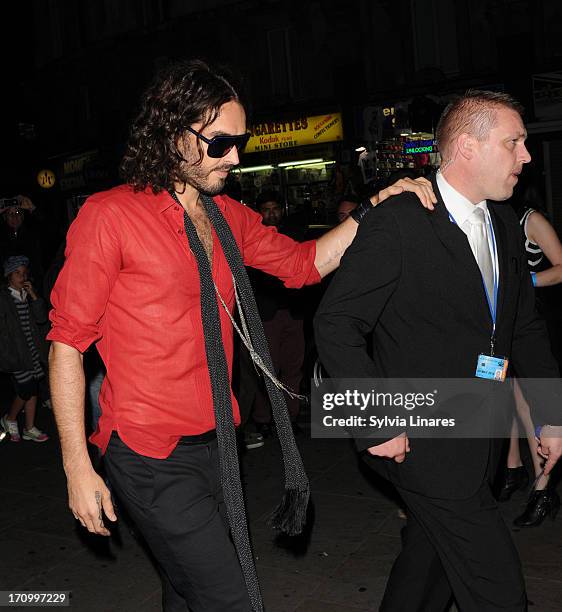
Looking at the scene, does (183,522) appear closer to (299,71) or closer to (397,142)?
(397,142)

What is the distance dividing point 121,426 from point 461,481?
1.17 meters

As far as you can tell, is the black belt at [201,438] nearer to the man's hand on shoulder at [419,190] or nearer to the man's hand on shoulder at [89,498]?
the man's hand on shoulder at [89,498]

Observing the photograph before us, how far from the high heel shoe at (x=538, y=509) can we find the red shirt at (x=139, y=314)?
2.90 metres

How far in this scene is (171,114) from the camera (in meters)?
2.73

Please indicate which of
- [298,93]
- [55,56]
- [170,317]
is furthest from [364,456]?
[55,56]

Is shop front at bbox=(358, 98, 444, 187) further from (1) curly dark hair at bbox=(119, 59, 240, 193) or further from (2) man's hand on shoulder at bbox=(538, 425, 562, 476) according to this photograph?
(1) curly dark hair at bbox=(119, 59, 240, 193)

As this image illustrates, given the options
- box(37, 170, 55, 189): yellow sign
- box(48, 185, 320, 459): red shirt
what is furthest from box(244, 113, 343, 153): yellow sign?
box(48, 185, 320, 459): red shirt

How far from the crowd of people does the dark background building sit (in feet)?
25.6

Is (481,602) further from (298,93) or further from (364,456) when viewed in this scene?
(298,93)

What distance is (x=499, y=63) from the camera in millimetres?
16656

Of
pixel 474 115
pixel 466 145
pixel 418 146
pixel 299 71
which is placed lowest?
pixel 466 145

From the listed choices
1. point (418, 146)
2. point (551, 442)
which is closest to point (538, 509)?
point (551, 442)

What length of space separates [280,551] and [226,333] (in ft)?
7.90

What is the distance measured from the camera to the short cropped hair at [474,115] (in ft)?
9.37
